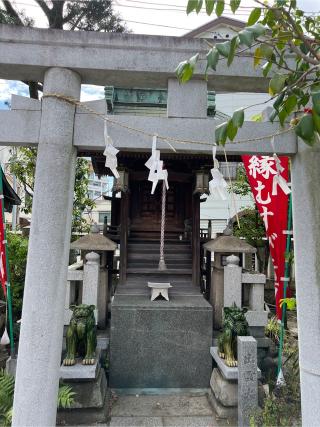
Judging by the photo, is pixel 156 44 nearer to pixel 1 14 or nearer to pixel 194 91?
pixel 194 91

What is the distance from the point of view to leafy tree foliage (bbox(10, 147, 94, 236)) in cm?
1048

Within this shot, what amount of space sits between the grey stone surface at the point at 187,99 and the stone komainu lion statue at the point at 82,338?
3.73 meters

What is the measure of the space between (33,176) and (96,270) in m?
5.48

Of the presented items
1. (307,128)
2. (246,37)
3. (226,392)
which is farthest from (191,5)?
(226,392)

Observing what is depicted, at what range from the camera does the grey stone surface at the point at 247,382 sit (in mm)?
4293

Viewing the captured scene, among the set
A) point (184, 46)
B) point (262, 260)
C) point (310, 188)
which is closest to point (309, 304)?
point (310, 188)

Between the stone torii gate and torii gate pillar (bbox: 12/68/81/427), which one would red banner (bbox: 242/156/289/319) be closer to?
the stone torii gate

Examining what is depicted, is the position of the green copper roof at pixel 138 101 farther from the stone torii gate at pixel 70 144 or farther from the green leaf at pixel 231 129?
the green leaf at pixel 231 129

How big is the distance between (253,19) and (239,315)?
14.8 feet

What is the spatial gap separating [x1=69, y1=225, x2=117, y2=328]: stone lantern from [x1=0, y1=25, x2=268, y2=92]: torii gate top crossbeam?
428 cm

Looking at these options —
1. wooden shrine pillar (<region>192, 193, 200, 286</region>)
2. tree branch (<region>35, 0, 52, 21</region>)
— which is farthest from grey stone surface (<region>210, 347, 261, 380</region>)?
tree branch (<region>35, 0, 52, 21</region>)

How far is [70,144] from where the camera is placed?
3180mm

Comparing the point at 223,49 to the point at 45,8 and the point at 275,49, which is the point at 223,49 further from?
the point at 45,8

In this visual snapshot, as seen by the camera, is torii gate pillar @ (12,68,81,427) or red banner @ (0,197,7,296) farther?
red banner @ (0,197,7,296)
